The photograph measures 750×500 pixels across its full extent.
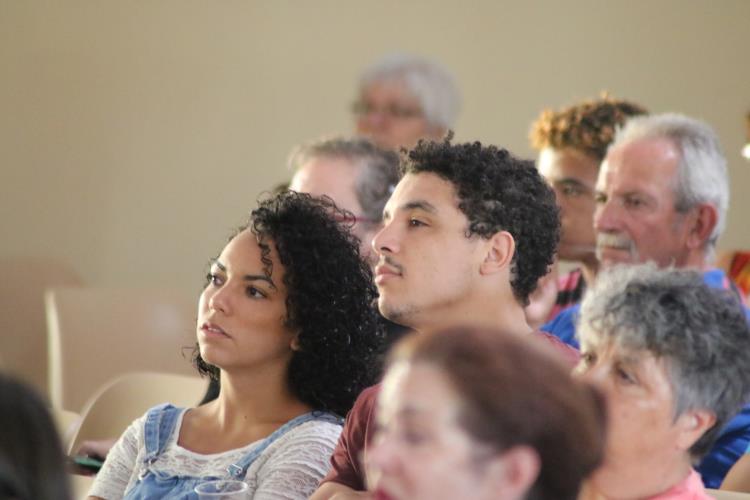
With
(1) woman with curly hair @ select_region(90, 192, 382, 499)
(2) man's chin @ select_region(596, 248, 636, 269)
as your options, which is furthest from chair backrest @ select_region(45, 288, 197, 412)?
(1) woman with curly hair @ select_region(90, 192, 382, 499)

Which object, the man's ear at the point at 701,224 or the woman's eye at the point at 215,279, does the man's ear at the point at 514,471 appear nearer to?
the woman's eye at the point at 215,279

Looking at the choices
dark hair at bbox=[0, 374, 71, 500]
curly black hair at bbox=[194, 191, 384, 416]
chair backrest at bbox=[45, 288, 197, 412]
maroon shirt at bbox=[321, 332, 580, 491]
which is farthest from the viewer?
chair backrest at bbox=[45, 288, 197, 412]

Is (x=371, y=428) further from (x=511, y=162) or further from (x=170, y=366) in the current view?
(x=170, y=366)

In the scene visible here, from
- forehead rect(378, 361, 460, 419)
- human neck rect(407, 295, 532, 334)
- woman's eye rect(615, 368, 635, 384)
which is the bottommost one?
human neck rect(407, 295, 532, 334)

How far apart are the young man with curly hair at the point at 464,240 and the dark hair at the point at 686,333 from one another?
324 millimetres

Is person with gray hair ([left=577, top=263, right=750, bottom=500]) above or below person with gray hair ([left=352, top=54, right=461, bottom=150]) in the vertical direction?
below

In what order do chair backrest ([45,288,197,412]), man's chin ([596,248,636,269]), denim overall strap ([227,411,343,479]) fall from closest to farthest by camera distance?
1. denim overall strap ([227,411,343,479])
2. man's chin ([596,248,636,269])
3. chair backrest ([45,288,197,412])

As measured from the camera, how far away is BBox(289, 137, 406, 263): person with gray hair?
3189 millimetres

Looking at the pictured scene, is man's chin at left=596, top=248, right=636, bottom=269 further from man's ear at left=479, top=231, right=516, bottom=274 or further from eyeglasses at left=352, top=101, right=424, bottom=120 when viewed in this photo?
eyeglasses at left=352, top=101, right=424, bottom=120

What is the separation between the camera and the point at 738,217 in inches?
180

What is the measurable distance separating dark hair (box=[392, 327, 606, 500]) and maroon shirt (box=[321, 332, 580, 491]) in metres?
0.69

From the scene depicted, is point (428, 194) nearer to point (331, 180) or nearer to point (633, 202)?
point (331, 180)

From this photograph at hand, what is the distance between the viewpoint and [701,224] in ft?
10.5

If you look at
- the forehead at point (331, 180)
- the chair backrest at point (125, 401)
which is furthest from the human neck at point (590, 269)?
the chair backrest at point (125, 401)
